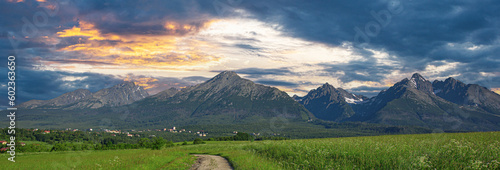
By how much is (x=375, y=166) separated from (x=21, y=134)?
240m

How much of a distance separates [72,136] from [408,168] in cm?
21875

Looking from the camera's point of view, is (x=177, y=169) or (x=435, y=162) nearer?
(x=435, y=162)

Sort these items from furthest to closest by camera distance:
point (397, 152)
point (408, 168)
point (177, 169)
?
1. point (177, 169)
2. point (397, 152)
3. point (408, 168)

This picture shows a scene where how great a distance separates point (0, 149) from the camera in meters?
72.6

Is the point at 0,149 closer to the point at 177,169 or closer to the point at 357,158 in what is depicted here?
the point at 177,169

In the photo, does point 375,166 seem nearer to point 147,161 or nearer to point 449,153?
point 449,153

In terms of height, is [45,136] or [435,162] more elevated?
[435,162]

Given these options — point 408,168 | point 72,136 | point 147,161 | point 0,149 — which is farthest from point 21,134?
point 408,168

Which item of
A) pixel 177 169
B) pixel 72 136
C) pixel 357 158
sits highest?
pixel 357 158

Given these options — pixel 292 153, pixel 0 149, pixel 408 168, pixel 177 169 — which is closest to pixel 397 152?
pixel 408 168

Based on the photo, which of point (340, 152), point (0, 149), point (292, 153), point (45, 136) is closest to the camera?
point (340, 152)

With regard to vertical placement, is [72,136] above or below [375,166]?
below

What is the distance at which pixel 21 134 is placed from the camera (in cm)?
18550

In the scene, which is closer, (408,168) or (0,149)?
(408,168)
